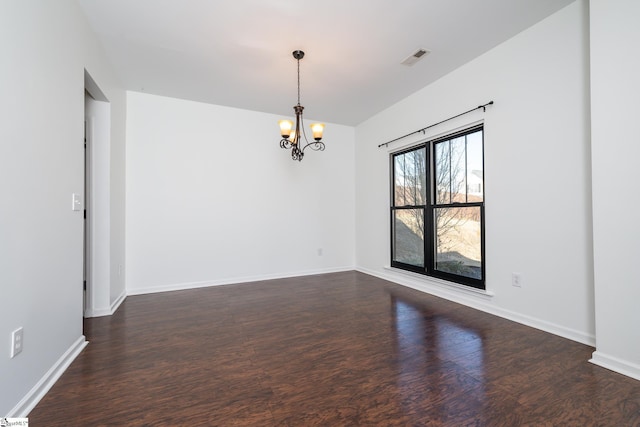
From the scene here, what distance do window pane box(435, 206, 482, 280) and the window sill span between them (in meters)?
0.14

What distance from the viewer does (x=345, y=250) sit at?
207 inches

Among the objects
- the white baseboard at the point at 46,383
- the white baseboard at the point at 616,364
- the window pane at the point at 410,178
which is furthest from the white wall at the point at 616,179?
the white baseboard at the point at 46,383

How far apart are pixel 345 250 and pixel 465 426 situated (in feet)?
12.9

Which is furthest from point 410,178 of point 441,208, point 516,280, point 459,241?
point 516,280

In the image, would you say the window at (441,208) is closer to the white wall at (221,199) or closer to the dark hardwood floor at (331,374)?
Answer: the dark hardwood floor at (331,374)

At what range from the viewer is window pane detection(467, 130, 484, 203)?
314 centimetres

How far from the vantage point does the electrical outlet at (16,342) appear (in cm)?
138

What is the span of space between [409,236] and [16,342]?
4048mm

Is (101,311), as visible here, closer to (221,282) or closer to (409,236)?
(221,282)

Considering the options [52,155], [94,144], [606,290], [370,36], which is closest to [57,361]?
[52,155]

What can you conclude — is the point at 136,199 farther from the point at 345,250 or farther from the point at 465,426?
the point at 465,426

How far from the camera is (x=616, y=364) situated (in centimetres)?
184

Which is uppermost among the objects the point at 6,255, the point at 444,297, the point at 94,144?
the point at 94,144

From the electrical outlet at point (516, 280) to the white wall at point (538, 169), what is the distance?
5 cm
